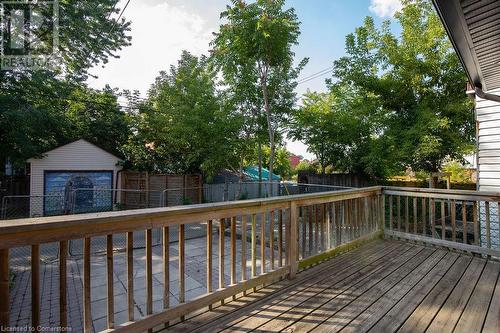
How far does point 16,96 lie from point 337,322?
40.5 ft

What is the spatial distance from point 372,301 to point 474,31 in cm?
230

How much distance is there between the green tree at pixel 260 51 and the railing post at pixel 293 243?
23.8ft

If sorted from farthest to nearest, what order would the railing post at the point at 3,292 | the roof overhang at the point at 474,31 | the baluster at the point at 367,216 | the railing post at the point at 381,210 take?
the railing post at the point at 381,210
the baluster at the point at 367,216
the roof overhang at the point at 474,31
the railing post at the point at 3,292

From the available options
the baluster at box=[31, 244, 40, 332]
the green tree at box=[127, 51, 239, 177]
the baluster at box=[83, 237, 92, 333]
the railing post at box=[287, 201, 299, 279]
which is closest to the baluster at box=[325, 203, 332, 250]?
the railing post at box=[287, 201, 299, 279]

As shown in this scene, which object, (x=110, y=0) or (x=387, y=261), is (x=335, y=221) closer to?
(x=387, y=261)

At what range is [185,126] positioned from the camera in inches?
411

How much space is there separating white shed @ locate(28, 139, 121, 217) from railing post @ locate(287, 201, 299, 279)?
9.01 m

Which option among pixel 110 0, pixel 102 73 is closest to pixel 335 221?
pixel 110 0

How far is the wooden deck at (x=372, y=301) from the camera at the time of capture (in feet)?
6.22

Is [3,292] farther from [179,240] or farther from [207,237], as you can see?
[207,237]

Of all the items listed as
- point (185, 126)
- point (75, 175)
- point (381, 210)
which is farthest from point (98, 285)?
point (75, 175)

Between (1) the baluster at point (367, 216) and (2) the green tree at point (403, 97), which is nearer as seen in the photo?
(1) the baluster at point (367, 216)

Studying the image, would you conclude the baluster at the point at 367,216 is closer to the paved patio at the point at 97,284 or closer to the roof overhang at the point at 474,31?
the paved patio at the point at 97,284

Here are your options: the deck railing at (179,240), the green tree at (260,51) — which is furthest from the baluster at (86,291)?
the green tree at (260,51)
